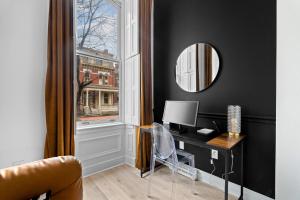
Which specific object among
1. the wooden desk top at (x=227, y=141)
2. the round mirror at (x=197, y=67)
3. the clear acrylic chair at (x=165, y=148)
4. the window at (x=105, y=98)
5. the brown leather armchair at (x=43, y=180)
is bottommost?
the clear acrylic chair at (x=165, y=148)

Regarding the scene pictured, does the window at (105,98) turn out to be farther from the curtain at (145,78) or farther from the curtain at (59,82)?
the curtain at (59,82)

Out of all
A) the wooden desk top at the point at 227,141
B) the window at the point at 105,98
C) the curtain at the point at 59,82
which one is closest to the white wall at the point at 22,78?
the curtain at the point at 59,82

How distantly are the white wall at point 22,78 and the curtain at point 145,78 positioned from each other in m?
1.37

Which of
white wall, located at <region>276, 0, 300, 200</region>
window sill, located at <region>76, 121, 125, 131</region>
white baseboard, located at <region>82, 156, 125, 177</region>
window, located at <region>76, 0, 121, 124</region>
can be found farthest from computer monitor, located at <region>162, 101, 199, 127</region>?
white baseboard, located at <region>82, 156, 125, 177</region>

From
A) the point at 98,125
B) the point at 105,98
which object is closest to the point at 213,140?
the point at 98,125

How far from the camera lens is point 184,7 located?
254 cm

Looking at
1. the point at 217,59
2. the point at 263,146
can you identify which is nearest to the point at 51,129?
the point at 217,59

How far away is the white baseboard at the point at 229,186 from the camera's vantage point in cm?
182

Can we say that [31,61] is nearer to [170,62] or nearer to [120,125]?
[120,125]

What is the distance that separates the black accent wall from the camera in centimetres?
172

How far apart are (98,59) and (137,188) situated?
2.11 metres

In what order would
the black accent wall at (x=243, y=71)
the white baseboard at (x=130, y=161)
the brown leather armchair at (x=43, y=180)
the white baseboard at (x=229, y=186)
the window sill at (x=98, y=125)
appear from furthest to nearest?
the white baseboard at (x=130, y=161) → the window sill at (x=98, y=125) → the white baseboard at (x=229, y=186) → the black accent wall at (x=243, y=71) → the brown leather armchair at (x=43, y=180)

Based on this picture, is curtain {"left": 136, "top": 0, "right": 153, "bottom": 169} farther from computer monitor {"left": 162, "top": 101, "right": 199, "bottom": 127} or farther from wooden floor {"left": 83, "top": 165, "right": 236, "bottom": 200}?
computer monitor {"left": 162, "top": 101, "right": 199, "bottom": 127}

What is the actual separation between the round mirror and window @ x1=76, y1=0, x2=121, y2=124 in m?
1.20
